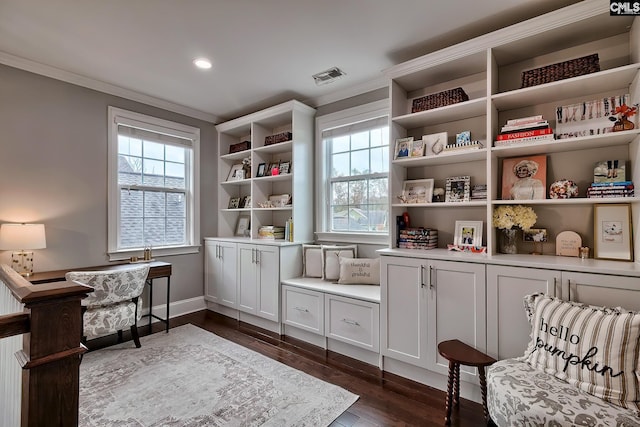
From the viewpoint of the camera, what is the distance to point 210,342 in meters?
3.11

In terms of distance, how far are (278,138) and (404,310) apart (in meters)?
2.46

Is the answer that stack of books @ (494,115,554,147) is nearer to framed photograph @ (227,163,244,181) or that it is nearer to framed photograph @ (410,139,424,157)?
framed photograph @ (410,139,424,157)

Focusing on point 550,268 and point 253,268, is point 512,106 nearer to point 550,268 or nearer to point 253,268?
point 550,268

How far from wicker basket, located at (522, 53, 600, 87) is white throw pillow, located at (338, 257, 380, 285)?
1.92 metres

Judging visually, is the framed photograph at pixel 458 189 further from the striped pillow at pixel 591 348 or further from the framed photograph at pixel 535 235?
the striped pillow at pixel 591 348

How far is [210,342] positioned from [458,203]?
8.87 ft

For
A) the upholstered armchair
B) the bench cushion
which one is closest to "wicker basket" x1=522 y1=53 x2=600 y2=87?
the bench cushion

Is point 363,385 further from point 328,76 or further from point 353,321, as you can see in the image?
point 328,76

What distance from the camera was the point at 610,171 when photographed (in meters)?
2.01

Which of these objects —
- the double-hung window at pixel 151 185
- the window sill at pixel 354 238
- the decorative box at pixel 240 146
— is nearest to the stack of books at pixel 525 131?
the window sill at pixel 354 238

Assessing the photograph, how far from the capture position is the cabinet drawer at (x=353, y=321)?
2.61m

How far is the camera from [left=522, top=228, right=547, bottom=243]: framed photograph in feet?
7.31

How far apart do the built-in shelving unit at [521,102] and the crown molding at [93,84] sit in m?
2.81

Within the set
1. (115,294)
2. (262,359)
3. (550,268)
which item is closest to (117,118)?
(115,294)
